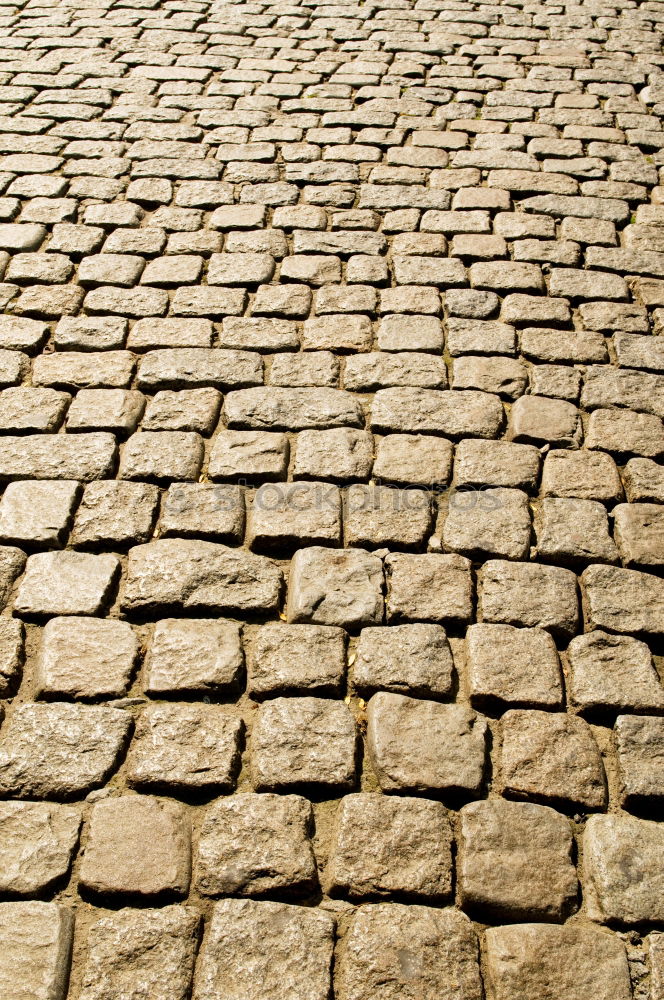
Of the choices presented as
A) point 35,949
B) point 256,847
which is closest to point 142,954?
point 35,949

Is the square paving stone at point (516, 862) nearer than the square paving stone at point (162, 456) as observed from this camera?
Yes

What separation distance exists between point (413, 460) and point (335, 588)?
662 mm

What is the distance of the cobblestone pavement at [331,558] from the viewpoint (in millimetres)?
1964

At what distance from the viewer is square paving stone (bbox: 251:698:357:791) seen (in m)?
2.17

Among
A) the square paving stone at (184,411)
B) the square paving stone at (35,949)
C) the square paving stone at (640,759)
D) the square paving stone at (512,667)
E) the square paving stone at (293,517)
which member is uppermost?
the square paving stone at (184,411)

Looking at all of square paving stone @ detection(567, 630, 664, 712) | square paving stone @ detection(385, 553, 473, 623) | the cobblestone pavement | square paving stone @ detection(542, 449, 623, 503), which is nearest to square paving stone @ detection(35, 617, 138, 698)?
the cobblestone pavement

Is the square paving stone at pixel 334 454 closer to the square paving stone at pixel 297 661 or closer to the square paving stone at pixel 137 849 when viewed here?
the square paving stone at pixel 297 661

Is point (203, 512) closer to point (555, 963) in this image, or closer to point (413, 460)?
point (413, 460)

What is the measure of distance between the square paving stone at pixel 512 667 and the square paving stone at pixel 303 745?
0.40 m

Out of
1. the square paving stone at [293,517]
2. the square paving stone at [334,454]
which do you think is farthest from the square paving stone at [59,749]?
the square paving stone at [334,454]

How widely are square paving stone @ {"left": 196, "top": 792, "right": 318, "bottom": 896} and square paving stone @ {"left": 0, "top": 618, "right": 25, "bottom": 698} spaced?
69 cm

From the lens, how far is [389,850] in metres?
2.05

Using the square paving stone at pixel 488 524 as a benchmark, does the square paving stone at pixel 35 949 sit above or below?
above

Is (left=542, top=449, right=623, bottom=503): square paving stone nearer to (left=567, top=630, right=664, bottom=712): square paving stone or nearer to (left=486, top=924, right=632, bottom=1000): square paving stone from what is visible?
(left=567, top=630, right=664, bottom=712): square paving stone
